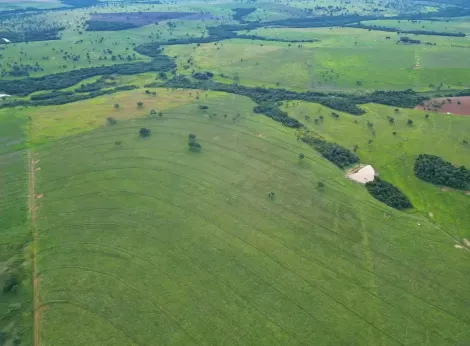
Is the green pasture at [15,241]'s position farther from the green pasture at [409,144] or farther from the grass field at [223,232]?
the green pasture at [409,144]

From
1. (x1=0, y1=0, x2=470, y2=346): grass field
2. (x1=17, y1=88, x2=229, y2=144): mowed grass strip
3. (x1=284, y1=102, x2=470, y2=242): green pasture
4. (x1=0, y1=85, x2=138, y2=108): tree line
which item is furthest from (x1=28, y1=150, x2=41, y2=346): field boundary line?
(x1=284, y1=102, x2=470, y2=242): green pasture

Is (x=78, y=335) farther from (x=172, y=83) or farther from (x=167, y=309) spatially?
(x=172, y=83)

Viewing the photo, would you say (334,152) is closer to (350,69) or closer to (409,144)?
(409,144)

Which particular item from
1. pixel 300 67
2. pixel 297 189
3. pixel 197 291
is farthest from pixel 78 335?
pixel 300 67

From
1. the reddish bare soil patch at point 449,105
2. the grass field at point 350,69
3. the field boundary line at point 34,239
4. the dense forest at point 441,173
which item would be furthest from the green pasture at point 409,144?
the field boundary line at point 34,239

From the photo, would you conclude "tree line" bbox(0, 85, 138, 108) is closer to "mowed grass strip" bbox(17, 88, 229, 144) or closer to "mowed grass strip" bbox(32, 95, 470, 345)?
"mowed grass strip" bbox(17, 88, 229, 144)

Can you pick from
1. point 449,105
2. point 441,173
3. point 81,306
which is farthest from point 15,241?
point 449,105
